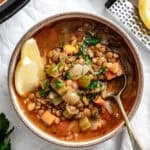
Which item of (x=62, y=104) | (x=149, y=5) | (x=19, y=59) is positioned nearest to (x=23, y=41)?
(x=19, y=59)

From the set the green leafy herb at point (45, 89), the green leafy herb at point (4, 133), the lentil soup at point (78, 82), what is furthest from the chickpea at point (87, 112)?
the green leafy herb at point (4, 133)

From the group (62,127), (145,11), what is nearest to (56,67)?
(62,127)

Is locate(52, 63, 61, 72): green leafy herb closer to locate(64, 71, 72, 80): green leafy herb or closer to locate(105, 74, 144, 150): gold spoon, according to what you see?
locate(64, 71, 72, 80): green leafy herb

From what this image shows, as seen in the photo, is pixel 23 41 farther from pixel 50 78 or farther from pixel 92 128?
pixel 92 128

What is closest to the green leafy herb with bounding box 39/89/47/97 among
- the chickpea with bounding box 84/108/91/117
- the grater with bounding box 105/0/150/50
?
the chickpea with bounding box 84/108/91/117

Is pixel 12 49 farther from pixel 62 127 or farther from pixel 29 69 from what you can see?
pixel 62 127

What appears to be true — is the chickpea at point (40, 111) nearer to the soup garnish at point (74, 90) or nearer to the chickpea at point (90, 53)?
the soup garnish at point (74, 90)
